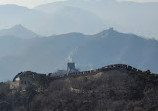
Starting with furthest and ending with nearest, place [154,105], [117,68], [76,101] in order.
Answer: [117,68] → [76,101] → [154,105]

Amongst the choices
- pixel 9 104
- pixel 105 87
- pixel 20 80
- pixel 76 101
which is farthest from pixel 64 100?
pixel 20 80

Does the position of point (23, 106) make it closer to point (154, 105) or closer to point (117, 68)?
point (117, 68)

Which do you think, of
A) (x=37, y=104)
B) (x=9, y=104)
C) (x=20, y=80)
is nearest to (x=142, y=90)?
(x=37, y=104)

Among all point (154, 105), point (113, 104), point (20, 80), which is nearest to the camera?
point (154, 105)

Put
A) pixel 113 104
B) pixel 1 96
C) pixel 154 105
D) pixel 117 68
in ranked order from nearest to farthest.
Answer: pixel 154 105
pixel 113 104
pixel 117 68
pixel 1 96

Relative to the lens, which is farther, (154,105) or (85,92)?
(85,92)

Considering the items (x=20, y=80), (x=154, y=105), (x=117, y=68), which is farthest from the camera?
(x=20, y=80)

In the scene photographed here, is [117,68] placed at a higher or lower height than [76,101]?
higher

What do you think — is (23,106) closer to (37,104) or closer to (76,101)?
(37,104)

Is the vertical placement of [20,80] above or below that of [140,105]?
above
